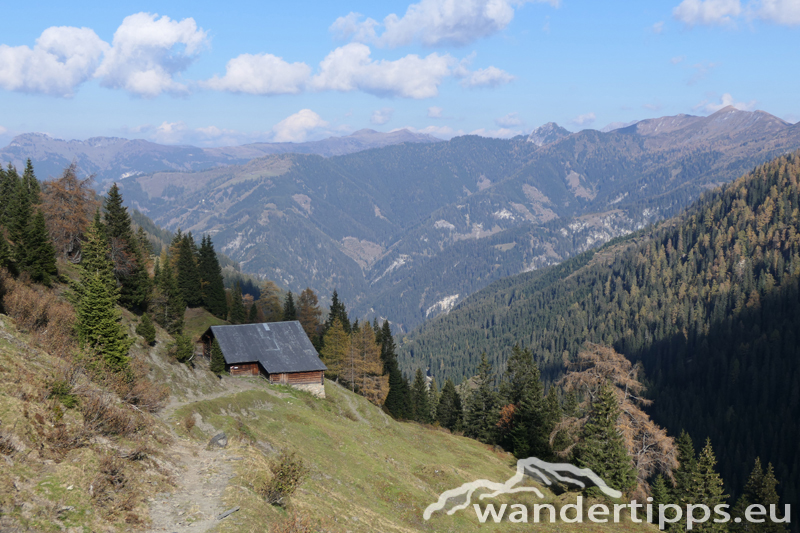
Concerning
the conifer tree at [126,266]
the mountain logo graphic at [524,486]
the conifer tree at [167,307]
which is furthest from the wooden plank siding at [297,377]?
the mountain logo graphic at [524,486]

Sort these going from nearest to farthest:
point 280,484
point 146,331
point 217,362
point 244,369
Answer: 1. point 280,484
2. point 146,331
3. point 217,362
4. point 244,369

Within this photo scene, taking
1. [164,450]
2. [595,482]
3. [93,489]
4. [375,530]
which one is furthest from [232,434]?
[595,482]

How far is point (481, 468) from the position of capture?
51938 mm

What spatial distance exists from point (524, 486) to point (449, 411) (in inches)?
1959

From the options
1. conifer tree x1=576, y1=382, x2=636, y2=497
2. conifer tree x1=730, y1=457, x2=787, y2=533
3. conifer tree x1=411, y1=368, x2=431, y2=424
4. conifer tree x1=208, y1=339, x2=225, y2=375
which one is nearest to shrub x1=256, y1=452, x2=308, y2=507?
conifer tree x1=576, y1=382, x2=636, y2=497

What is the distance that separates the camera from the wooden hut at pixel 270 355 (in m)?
62.9

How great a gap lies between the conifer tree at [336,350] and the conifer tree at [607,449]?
4343 centimetres

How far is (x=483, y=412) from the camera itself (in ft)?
280

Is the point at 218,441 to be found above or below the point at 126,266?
below

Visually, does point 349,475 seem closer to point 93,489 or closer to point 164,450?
point 164,450

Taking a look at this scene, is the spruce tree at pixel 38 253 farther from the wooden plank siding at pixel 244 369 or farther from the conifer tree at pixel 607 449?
the conifer tree at pixel 607 449

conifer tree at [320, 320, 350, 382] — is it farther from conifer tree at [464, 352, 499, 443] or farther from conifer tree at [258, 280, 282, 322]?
conifer tree at [258, 280, 282, 322]

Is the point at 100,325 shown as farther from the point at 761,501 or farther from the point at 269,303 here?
the point at 269,303

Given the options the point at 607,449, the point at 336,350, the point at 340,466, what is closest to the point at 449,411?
the point at 336,350
